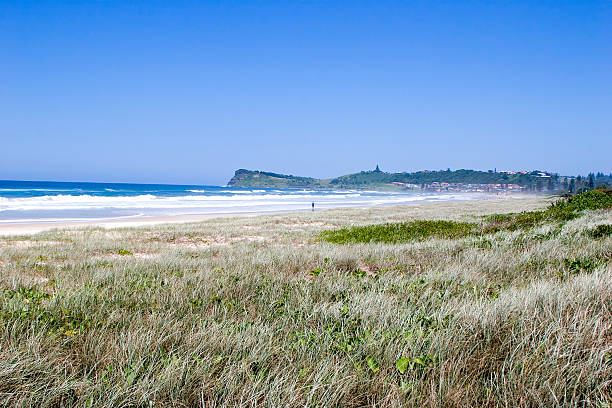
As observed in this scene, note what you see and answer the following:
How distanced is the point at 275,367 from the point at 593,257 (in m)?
5.90

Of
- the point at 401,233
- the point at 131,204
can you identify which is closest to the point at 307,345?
the point at 401,233

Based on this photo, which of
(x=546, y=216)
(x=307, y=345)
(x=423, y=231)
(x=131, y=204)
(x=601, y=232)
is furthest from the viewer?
(x=131, y=204)

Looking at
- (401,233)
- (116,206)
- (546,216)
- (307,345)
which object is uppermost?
(307,345)

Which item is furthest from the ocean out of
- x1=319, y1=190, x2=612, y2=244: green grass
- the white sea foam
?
x1=319, y1=190, x2=612, y2=244: green grass

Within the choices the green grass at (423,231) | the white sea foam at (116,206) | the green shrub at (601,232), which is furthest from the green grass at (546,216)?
the white sea foam at (116,206)

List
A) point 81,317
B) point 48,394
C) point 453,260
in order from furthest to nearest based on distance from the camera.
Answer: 1. point 453,260
2. point 81,317
3. point 48,394

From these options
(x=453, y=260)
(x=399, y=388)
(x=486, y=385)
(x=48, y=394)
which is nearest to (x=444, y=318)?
(x=486, y=385)

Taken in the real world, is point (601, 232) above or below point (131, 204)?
above

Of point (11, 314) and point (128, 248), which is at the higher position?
point (11, 314)

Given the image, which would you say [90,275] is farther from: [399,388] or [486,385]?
[486,385]

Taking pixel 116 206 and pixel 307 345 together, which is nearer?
pixel 307 345

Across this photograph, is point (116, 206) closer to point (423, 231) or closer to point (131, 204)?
point (131, 204)

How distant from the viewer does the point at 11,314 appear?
3098 millimetres

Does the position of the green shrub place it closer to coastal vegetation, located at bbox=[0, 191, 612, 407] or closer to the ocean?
coastal vegetation, located at bbox=[0, 191, 612, 407]
